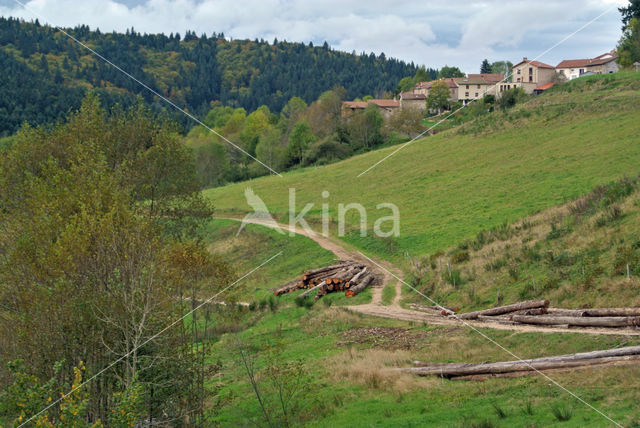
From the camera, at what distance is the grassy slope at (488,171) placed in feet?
134

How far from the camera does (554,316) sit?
756 inches

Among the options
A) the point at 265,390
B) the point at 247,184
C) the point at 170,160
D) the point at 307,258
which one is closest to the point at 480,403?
the point at 265,390

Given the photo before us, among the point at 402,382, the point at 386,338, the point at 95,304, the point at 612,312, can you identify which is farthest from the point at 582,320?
the point at 95,304

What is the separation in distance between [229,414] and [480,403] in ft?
27.5

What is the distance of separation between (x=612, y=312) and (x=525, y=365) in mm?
4212

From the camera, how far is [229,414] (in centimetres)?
1828

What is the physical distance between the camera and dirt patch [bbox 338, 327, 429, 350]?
2121 cm

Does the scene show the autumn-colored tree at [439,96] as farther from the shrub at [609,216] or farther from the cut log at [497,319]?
the cut log at [497,319]

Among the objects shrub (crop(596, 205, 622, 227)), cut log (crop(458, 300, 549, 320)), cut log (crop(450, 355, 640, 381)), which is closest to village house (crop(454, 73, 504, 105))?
shrub (crop(596, 205, 622, 227))

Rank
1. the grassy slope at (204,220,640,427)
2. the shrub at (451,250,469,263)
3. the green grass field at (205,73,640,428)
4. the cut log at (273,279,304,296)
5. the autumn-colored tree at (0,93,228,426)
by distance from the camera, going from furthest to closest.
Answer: the cut log at (273,279,304,296)
the shrub at (451,250,469,263)
the green grass field at (205,73,640,428)
the autumn-colored tree at (0,93,228,426)
the grassy slope at (204,220,640,427)

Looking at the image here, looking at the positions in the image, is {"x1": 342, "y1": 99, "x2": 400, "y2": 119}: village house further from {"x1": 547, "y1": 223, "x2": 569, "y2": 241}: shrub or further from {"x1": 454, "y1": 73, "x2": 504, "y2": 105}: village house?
{"x1": 547, "y1": 223, "x2": 569, "y2": 241}: shrub

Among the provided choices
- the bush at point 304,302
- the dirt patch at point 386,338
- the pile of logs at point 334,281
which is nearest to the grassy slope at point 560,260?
the pile of logs at point 334,281

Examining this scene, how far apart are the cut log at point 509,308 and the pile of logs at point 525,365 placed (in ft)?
17.3

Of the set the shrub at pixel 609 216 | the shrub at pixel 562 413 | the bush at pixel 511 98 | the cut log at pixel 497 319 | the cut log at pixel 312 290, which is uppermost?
the bush at pixel 511 98
